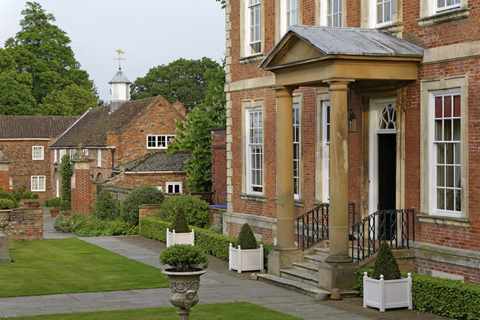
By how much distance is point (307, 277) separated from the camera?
1897 centimetres

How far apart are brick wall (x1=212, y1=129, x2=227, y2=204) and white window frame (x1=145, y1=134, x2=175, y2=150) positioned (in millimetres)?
18047

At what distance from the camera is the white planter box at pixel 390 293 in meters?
15.9

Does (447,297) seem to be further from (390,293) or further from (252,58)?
(252,58)

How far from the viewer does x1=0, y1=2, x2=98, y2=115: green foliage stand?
80.9 m

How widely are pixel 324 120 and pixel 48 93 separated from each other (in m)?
68.3

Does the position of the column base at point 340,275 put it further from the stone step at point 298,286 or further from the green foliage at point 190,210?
the green foliage at point 190,210

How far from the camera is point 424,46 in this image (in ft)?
58.3

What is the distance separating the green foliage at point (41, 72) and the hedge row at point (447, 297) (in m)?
68.4

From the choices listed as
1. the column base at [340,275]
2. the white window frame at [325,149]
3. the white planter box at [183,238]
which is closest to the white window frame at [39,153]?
the white planter box at [183,238]

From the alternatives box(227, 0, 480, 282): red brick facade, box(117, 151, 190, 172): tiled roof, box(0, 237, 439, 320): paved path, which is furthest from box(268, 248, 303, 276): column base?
box(117, 151, 190, 172): tiled roof

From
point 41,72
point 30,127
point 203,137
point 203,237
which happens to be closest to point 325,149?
point 203,237

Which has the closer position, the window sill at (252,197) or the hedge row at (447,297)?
the hedge row at (447,297)

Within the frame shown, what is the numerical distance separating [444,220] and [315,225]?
208 inches

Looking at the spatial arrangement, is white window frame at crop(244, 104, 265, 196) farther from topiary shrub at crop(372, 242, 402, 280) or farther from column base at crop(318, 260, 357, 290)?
topiary shrub at crop(372, 242, 402, 280)
